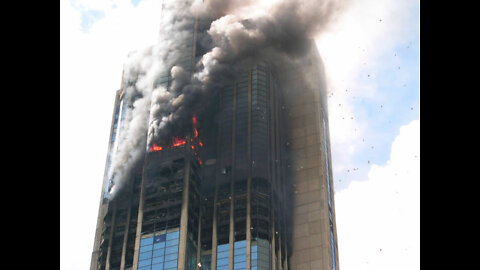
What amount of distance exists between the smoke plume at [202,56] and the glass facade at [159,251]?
18.1 m

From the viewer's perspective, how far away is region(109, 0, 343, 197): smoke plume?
463 ft

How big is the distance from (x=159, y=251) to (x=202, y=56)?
44.9 metres

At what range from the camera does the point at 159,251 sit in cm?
12456

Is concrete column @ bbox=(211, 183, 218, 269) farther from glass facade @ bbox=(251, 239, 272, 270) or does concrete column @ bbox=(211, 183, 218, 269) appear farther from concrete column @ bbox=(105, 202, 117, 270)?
concrete column @ bbox=(105, 202, 117, 270)

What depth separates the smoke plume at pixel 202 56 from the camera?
141 meters

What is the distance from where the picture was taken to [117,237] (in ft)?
442

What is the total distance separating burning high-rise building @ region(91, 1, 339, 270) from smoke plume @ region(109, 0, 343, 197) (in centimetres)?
27

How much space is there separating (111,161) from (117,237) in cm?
1993

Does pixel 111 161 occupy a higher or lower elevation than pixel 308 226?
higher

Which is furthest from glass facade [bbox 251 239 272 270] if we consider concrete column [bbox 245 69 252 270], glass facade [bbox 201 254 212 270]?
glass facade [bbox 201 254 212 270]
